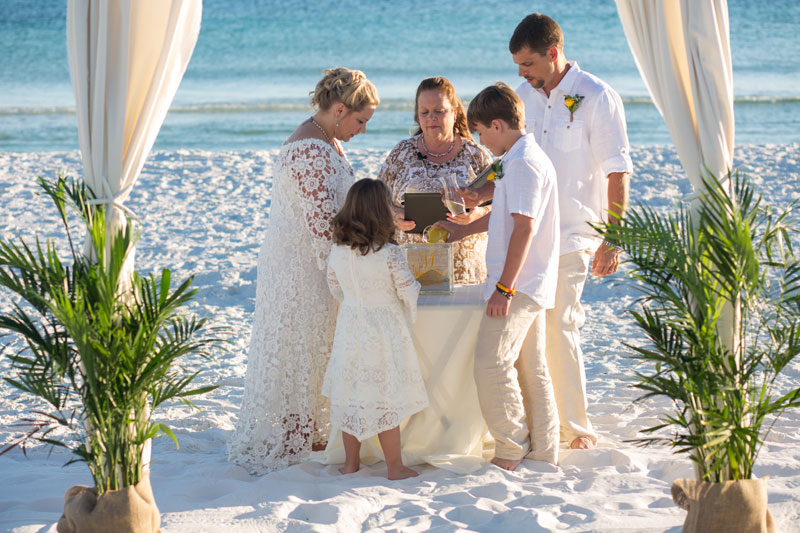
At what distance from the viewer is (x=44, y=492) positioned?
4191 millimetres

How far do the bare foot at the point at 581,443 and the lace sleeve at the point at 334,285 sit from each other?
1475 mm

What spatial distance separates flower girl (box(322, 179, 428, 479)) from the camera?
417 centimetres

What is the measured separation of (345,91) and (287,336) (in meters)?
1.25

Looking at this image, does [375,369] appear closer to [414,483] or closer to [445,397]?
[445,397]

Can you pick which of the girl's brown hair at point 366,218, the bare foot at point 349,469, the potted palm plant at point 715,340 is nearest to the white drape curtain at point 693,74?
the potted palm plant at point 715,340

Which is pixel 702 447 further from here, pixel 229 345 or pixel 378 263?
pixel 229 345

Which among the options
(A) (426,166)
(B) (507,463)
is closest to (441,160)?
(A) (426,166)

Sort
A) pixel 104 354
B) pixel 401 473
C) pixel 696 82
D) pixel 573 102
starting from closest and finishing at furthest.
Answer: pixel 104 354, pixel 696 82, pixel 401 473, pixel 573 102

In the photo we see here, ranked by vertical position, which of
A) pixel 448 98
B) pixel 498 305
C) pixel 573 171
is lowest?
pixel 498 305

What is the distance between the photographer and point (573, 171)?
4.75m

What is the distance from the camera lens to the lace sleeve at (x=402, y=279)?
4.20 m

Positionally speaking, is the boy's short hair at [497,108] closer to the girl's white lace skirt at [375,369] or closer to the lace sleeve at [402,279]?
the lace sleeve at [402,279]

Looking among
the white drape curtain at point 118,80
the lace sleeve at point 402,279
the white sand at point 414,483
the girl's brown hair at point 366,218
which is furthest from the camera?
the lace sleeve at point 402,279

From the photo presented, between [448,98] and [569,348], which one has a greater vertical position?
[448,98]
